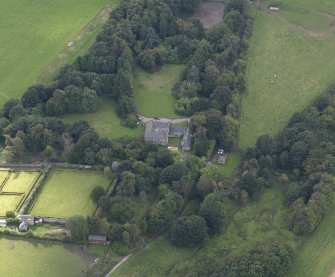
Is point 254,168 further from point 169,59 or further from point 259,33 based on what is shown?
point 259,33

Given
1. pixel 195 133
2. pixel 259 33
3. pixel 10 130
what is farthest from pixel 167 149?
pixel 259 33

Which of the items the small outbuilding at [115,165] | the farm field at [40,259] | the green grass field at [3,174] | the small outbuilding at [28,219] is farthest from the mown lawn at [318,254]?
the green grass field at [3,174]

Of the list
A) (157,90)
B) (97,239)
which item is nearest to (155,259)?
(97,239)

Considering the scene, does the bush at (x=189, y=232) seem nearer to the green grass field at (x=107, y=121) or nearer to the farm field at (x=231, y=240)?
the farm field at (x=231, y=240)

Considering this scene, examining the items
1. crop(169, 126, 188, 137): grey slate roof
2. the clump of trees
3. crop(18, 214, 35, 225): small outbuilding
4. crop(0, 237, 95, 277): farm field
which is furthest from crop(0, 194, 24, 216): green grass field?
the clump of trees

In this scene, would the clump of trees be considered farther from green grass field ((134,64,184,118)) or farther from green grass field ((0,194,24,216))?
green grass field ((0,194,24,216))

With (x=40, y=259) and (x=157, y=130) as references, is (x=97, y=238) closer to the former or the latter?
(x=40, y=259)
